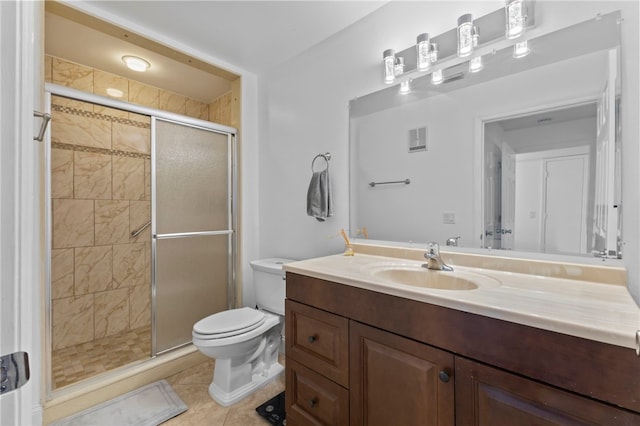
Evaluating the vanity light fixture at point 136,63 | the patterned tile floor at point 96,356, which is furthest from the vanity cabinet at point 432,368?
the vanity light fixture at point 136,63

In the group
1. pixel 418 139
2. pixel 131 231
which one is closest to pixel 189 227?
pixel 131 231

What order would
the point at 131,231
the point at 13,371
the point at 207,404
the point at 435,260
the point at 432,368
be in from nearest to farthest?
the point at 13,371
the point at 432,368
the point at 435,260
the point at 207,404
the point at 131,231

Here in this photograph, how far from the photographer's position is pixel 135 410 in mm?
1613

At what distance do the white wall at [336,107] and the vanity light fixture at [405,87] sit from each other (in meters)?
0.16

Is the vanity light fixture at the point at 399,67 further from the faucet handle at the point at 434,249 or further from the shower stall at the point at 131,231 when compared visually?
the shower stall at the point at 131,231

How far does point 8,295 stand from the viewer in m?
0.43

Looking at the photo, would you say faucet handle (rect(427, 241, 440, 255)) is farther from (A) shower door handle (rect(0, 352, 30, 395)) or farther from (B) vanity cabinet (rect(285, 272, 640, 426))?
(A) shower door handle (rect(0, 352, 30, 395))

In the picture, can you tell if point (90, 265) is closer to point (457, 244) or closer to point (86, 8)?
point (86, 8)

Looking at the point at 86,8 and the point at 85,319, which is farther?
the point at 85,319

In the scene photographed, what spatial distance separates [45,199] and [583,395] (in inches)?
93.3

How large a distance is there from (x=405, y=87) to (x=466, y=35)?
35 centimetres

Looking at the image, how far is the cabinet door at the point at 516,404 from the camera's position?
2.08ft

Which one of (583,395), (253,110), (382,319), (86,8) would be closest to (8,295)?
(382,319)

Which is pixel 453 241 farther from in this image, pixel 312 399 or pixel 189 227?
pixel 189 227
